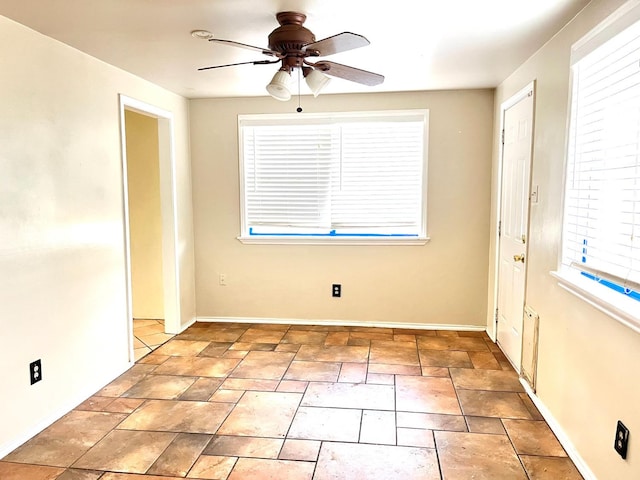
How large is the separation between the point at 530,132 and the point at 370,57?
119 cm

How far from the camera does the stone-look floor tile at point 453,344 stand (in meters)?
3.96

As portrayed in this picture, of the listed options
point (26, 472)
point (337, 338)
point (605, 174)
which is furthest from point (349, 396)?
point (605, 174)

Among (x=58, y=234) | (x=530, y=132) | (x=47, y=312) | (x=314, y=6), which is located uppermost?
(x=314, y=6)

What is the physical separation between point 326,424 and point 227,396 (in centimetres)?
75

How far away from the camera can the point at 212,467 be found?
2.31m

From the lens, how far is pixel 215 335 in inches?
172

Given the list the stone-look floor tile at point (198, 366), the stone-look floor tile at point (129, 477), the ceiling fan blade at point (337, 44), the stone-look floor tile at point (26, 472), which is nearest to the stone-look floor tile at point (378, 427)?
the stone-look floor tile at point (129, 477)

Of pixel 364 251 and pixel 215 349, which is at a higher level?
pixel 364 251

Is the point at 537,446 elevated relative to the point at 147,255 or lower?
lower

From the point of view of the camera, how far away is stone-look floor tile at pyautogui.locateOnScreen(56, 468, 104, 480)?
2.23m

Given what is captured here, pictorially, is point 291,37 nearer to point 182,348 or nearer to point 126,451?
point 126,451

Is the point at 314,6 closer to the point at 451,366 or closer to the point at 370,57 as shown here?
the point at 370,57

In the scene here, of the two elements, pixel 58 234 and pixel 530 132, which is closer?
pixel 58 234

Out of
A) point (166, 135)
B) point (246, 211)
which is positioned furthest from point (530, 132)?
point (166, 135)
